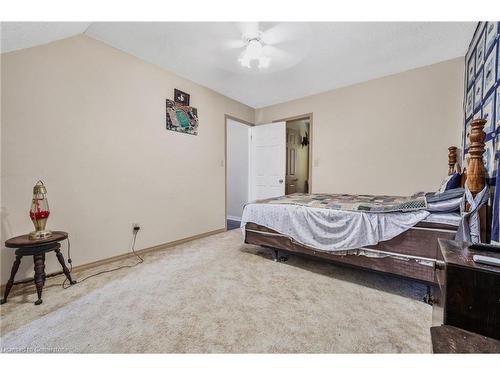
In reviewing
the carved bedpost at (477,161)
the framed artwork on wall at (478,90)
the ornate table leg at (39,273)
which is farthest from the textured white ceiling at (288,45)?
the ornate table leg at (39,273)

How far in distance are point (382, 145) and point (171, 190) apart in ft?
10.7

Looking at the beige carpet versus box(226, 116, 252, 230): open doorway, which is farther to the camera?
box(226, 116, 252, 230): open doorway

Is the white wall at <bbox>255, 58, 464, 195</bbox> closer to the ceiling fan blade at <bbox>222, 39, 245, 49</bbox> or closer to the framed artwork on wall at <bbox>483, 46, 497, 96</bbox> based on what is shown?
the framed artwork on wall at <bbox>483, 46, 497, 96</bbox>

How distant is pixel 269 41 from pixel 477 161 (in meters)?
2.09

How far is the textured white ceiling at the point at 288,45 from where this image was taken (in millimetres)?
1967

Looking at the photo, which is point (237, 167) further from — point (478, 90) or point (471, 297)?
point (471, 297)

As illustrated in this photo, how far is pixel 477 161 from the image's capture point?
1.25m

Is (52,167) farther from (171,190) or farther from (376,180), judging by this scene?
(376,180)

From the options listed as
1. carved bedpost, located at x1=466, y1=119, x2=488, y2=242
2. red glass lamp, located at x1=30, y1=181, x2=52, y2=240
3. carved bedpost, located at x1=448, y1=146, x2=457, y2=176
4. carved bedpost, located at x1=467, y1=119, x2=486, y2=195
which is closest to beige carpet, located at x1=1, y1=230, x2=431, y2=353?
red glass lamp, located at x1=30, y1=181, x2=52, y2=240

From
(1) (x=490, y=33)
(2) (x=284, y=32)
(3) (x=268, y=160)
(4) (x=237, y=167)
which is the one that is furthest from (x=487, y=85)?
(4) (x=237, y=167)

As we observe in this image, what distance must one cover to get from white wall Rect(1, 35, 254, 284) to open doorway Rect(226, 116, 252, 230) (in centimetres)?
173

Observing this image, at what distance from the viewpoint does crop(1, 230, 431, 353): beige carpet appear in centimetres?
Answer: 120

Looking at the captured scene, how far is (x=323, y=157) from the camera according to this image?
3703 mm

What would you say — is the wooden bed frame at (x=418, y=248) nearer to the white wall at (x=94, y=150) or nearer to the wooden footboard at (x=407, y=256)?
the wooden footboard at (x=407, y=256)
